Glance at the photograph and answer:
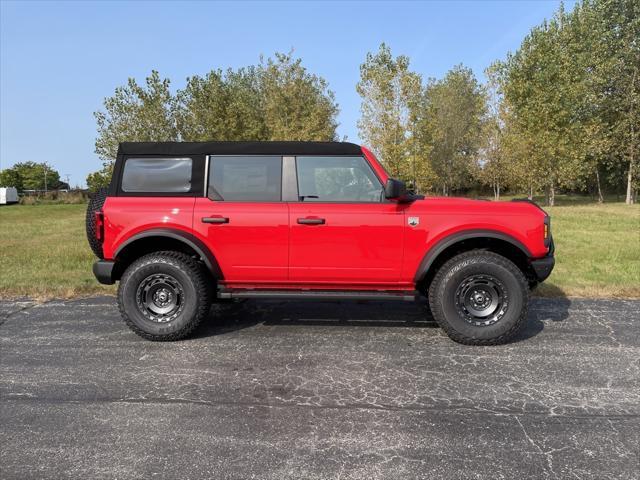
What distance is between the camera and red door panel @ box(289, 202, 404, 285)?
434 centimetres

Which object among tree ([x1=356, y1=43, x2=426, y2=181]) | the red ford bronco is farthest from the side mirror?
tree ([x1=356, y1=43, x2=426, y2=181])

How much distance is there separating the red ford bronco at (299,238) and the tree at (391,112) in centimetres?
Result: 1815

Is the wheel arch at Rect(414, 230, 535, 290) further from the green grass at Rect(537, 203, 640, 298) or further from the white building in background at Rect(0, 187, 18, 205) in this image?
the white building in background at Rect(0, 187, 18, 205)

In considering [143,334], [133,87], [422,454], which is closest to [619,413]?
[422,454]

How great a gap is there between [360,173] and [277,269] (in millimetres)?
1269

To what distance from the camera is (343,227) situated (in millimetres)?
4332

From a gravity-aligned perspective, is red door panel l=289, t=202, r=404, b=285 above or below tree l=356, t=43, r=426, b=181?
below

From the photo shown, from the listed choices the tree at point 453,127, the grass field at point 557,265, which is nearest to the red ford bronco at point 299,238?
the grass field at point 557,265

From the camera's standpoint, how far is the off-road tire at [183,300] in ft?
14.5

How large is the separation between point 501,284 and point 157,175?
11.7ft

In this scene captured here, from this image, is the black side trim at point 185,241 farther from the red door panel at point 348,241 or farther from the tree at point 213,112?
the tree at point 213,112

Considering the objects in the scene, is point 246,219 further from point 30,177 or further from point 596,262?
point 30,177

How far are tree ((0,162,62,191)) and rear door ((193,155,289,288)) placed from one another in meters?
107

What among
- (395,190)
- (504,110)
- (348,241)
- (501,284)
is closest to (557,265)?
(501,284)
